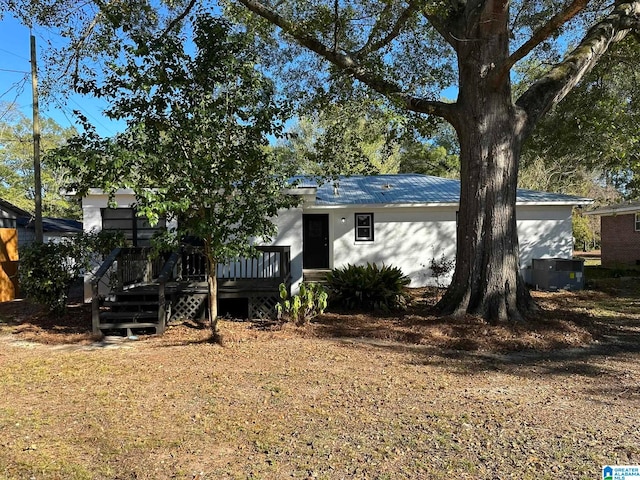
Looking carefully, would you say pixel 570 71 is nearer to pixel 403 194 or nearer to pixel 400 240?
pixel 403 194

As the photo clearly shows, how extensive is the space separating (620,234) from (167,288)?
23.1m

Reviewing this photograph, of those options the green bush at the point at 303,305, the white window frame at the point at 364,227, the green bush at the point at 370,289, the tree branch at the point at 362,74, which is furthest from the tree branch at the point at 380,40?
the white window frame at the point at 364,227

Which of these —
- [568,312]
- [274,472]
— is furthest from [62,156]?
[568,312]

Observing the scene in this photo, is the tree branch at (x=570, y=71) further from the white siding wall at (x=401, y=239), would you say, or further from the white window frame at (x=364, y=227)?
the white window frame at (x=364, y=227)

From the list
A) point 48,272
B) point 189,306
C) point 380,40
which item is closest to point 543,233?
point 380,40

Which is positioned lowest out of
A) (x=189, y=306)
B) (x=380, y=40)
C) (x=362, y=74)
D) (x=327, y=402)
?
(x=327, y=402)

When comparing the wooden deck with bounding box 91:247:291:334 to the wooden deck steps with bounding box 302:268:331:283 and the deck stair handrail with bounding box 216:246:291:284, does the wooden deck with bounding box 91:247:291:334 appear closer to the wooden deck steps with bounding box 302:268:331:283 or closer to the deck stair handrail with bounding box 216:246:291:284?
the deck stair handrail with bounding box 216:246:291:284

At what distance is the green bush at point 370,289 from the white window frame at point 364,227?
3946 millimetres

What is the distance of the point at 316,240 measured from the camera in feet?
49.2

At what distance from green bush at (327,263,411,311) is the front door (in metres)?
4.20

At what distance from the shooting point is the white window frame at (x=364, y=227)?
1462 cm

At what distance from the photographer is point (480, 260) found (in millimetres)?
8516

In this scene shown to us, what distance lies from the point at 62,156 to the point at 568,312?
9.34 meters

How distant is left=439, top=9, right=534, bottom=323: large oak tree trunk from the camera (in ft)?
27.6
